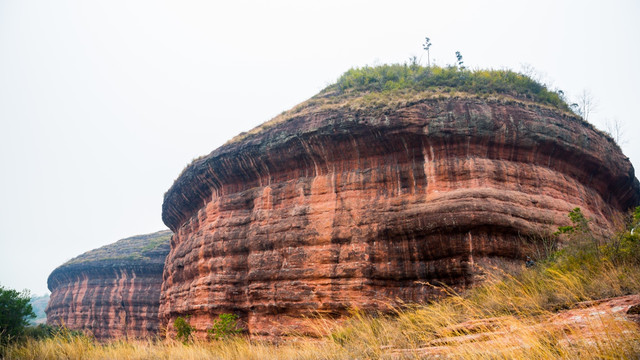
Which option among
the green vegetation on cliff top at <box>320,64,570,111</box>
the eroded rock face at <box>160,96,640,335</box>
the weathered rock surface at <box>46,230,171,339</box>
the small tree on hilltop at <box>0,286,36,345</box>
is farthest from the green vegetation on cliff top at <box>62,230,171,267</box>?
the green vegetation on cliff top at <box>320,64,570,111</box>

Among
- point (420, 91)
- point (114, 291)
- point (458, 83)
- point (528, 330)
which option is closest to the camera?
point (528, 330)

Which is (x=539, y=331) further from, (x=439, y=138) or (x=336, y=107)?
(x=336, y=107)

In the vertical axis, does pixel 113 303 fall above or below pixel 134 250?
below

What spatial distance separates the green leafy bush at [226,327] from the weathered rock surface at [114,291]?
85.0ft

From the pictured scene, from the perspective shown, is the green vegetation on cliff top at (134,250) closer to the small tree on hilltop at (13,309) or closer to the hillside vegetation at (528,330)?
the small tree on hilltop at (13,309)

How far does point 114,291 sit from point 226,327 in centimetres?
3201

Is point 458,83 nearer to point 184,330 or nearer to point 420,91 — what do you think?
point 420,91

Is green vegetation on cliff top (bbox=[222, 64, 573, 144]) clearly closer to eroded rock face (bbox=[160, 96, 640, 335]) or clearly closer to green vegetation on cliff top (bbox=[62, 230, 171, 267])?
eroded rock face (bbox=[160, 96, 640, 335])

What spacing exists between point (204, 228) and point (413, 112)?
11657mm

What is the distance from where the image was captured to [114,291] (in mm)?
40281

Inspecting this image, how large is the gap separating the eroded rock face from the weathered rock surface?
24.1m

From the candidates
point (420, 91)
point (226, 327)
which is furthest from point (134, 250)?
point (420, 91)

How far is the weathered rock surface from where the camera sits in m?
37.9

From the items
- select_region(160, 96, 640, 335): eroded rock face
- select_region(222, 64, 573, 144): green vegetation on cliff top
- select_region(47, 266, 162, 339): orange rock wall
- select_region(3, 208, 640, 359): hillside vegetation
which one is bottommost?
select_region(47, 266, 162, 339): orange rock wall
